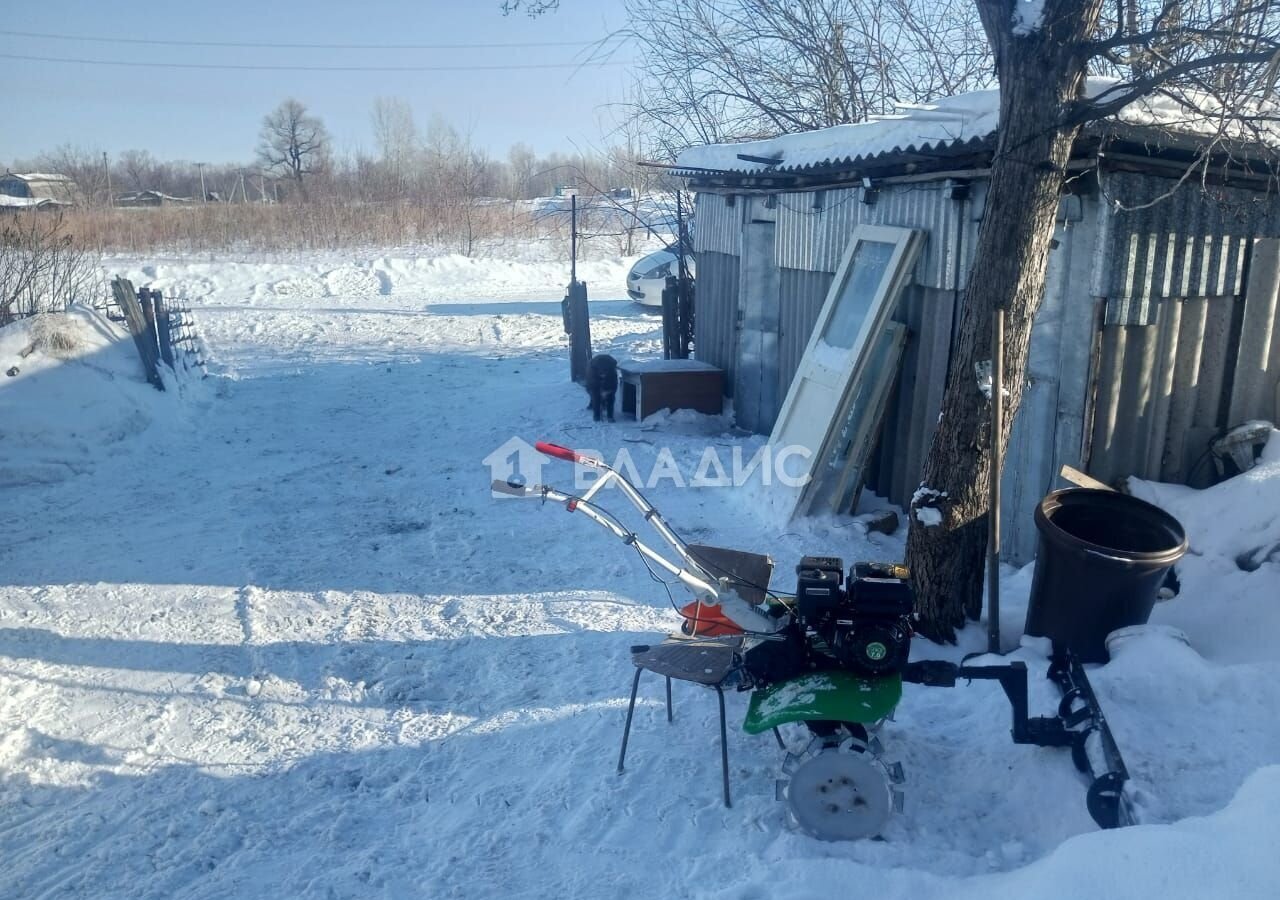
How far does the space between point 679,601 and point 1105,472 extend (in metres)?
2.75

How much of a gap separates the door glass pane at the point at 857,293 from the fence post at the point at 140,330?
772cm

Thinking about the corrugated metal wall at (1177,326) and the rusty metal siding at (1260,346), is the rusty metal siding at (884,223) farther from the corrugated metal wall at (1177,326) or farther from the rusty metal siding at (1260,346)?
the rusty metal siding at (1260,346)

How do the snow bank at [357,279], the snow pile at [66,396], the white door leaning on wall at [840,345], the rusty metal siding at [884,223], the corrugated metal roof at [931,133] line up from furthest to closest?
the snow bank at [357,279]
the snow pile at [66,396]
the white door leaning on wall at [840,345]
the rusty metal siding at [884,223]
the corrugated metal roof at [931,133]

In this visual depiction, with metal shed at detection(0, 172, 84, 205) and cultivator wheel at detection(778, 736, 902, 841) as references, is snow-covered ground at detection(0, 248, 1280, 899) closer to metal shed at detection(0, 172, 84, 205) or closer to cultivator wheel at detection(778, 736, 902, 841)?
cultivator wheel at detection(778, 736, 902, 841)

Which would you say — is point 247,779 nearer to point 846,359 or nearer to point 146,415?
point 846,359

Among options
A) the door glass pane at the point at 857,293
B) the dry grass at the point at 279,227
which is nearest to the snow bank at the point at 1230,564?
the door glass pane at the point at 857,293

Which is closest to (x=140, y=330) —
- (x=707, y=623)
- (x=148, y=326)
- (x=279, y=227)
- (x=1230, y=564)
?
(x=148, y=326)

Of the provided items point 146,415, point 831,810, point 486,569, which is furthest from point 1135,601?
point 146,415

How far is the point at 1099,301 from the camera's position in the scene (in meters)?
5.55

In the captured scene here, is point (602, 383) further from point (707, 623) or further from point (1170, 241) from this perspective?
point (707, 623)

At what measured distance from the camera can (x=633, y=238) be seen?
1280 inches

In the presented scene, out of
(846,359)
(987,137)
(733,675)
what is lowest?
(733,675)

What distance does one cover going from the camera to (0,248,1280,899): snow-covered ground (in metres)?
3.43

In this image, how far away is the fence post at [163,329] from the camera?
37.6 ft
